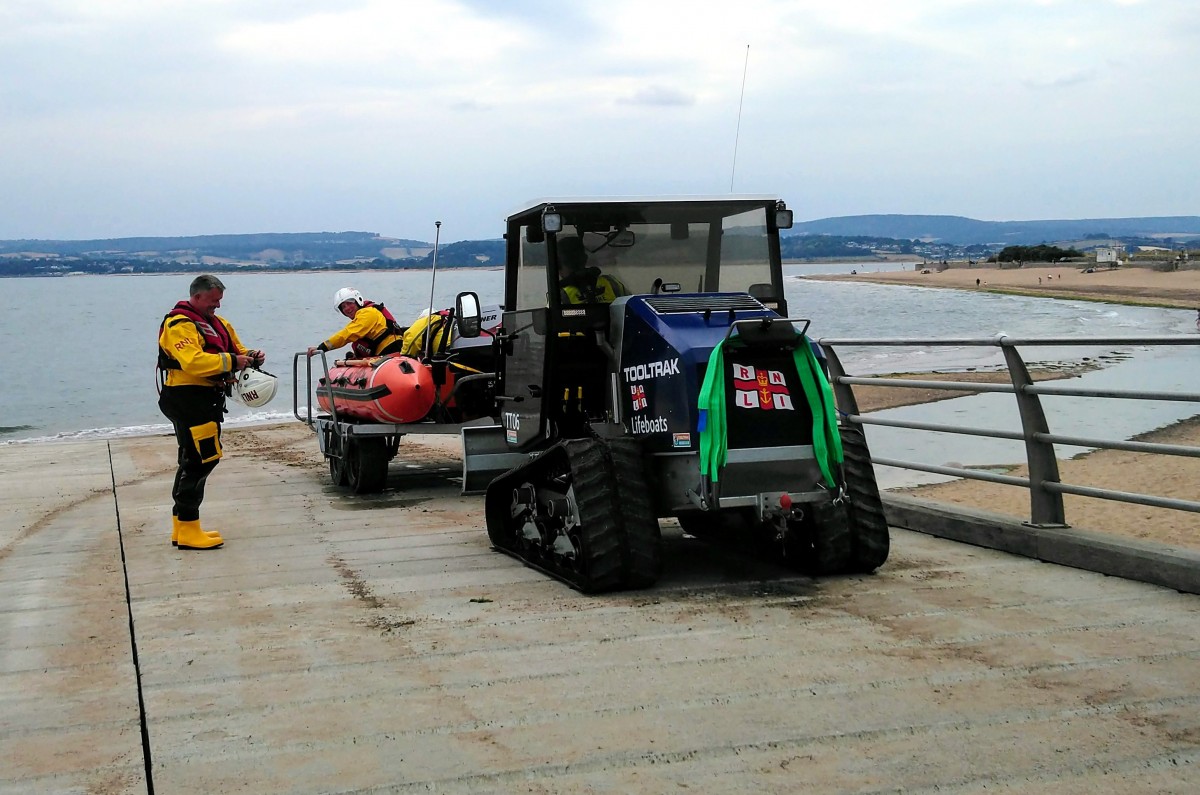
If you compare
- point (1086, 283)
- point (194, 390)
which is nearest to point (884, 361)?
point (194, 390)

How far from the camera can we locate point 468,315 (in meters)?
8.69

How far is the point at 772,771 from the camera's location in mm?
4090

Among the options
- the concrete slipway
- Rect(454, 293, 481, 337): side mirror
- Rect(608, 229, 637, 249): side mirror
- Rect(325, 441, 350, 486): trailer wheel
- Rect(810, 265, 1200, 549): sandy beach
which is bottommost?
Rect(810, 265, 1200, 549): sandy beach

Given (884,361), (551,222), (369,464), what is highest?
(551,222)

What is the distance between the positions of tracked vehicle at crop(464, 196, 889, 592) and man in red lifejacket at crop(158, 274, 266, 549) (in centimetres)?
189

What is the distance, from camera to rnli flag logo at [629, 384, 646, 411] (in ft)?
22.2

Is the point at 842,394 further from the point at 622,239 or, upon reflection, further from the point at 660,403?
the point at 660,403

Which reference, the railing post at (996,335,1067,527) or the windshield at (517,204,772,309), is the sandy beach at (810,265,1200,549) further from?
the windshield at (517,204,772,309)

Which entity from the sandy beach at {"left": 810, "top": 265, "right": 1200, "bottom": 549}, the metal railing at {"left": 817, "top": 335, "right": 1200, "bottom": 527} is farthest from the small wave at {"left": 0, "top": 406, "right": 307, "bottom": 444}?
the metal railing at {"left": 817, "top": 335, "right": 1200, "bottom": 527}

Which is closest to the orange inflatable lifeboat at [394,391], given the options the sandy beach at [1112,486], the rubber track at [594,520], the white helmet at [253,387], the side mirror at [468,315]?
the white helmet at [253,387]

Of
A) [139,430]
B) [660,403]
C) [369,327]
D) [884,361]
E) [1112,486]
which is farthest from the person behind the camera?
[884,361]

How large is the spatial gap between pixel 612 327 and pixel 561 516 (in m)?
1.09

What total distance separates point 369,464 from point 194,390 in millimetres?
2957

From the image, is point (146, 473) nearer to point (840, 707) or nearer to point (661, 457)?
point (661, 457)
